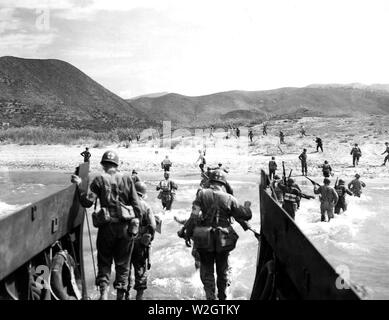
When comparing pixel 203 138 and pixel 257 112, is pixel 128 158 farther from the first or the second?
pixel 257 112

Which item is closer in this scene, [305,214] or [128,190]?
[128,190]

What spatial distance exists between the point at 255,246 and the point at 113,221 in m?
7.16

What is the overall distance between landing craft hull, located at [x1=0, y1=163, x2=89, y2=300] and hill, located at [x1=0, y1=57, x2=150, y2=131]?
71174 millimetres

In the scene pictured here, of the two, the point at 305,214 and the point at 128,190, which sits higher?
the point at 128,190

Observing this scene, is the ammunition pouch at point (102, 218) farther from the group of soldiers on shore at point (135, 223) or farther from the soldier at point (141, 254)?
the soldier at point (141, 254)

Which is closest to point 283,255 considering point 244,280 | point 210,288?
point 210,288

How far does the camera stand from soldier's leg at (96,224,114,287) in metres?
5.80

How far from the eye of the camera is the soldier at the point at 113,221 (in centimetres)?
577

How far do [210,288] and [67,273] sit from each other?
1.72 meters

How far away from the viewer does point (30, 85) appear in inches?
3829

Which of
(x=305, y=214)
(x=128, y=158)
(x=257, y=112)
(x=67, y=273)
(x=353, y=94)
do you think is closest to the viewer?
(x=67, y=273)

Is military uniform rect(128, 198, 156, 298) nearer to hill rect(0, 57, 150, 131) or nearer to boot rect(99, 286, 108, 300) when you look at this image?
boot rect(99, 286, 108, 300)

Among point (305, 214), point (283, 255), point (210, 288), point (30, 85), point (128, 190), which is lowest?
point (305, 214)

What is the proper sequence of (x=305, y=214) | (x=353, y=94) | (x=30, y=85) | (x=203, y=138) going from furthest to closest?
(x=353, y=94)
(x=30, y=85)
(x=203, y=138)
(x=305, y=214)
